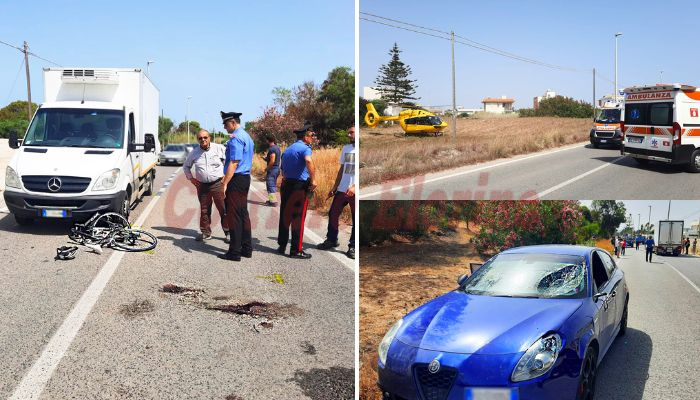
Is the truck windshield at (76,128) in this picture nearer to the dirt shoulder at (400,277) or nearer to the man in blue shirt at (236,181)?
the man in blue shirt at (236,181)

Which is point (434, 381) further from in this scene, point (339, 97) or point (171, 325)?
point (339, 97)

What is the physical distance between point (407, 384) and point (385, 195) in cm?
378

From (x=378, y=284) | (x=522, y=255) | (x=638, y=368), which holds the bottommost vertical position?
(x=638, y=368)

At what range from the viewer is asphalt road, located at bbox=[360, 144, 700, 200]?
766cm

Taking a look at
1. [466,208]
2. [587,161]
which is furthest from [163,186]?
[466,208]

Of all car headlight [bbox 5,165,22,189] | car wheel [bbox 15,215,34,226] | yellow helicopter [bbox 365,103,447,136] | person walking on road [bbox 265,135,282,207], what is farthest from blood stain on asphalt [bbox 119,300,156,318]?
yellow helicopter [bbox 365,103,447,136]

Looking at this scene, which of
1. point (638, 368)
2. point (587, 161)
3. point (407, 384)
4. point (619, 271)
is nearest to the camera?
point (407, 384)

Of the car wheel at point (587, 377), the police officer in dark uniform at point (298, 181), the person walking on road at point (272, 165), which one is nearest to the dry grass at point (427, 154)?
the police officer in dark uniform at point (298, 181)

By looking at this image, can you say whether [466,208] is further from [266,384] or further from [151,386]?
[151,386]

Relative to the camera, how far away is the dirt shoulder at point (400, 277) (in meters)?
4.72

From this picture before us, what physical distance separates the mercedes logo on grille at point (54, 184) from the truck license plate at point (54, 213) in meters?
0.34

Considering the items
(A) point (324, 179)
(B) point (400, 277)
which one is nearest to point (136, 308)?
(B) point (400, 277)

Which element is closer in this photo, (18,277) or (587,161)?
(18,277)

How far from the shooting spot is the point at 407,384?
3.61 metres
